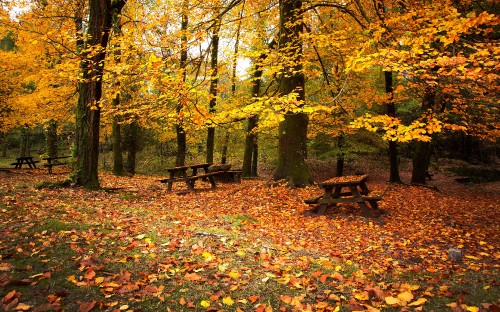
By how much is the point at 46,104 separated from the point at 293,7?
12.4 meters

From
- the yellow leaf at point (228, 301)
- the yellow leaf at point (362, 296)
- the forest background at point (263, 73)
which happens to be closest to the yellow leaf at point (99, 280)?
the yellow leaf at point (228, 301)

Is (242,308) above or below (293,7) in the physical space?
below

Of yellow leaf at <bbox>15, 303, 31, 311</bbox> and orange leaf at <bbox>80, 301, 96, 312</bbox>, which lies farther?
orange leaf at <bbox>80, 301, 96, 312</bbox>

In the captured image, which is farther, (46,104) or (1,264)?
(46,104)


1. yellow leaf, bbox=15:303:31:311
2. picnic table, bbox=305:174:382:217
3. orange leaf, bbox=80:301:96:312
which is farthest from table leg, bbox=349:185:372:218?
yellow leaf, bbox=15:303:31:311

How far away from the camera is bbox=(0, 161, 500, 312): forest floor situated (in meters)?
3.35

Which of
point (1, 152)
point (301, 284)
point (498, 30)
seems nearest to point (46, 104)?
point (301, 284)

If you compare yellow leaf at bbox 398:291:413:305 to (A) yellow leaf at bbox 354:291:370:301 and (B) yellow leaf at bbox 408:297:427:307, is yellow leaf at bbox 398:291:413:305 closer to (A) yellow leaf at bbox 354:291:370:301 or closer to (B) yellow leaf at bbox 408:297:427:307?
(B) yellow leaf at bbox 408:297:427:307

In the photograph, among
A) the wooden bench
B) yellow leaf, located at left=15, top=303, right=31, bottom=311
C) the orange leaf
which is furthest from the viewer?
the wooden bench

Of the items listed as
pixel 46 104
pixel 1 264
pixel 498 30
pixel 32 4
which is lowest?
pixel 1 264

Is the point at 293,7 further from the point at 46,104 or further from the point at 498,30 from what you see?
the point at 46,104

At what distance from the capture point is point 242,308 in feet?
10.8

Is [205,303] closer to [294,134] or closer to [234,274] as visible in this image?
[234,274]

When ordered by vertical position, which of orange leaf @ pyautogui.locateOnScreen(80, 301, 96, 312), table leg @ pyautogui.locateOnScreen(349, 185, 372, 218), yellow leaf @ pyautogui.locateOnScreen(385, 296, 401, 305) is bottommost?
yellow leaf @ pyautogui.locateOnScreen(385, 296, 401, 305)
